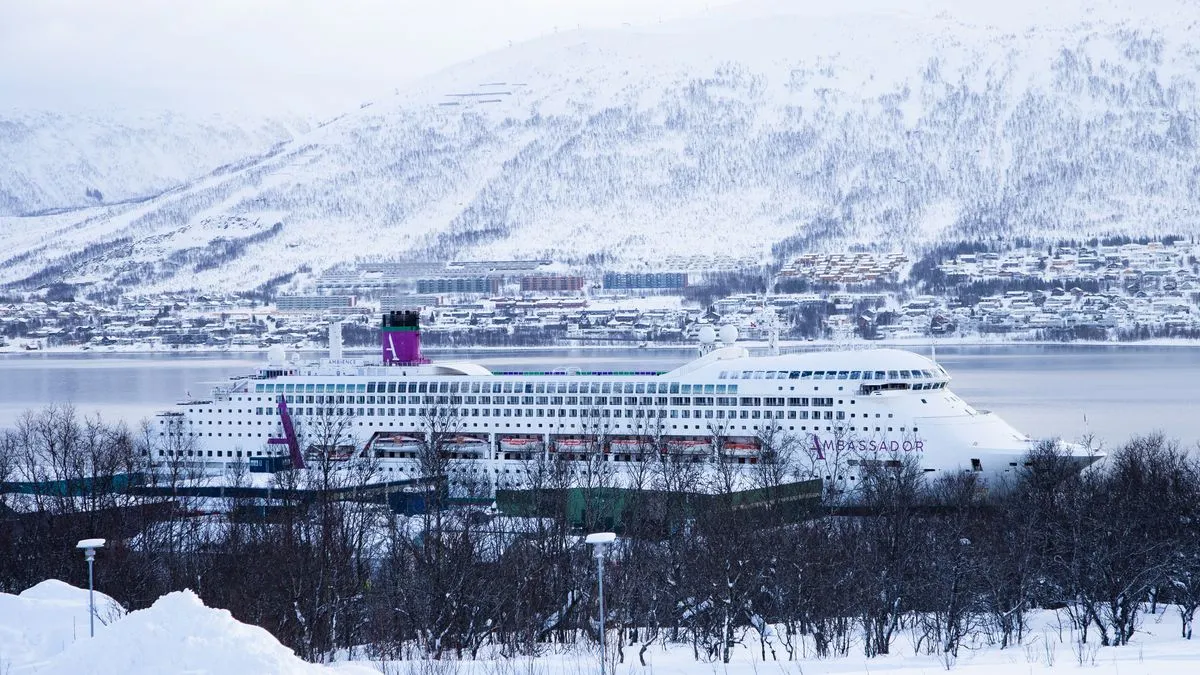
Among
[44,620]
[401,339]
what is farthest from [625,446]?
[44,620]

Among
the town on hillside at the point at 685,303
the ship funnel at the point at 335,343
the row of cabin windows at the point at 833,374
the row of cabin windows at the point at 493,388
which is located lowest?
the town on hillside at the point at 685,303

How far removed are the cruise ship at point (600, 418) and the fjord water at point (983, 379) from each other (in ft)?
36.3

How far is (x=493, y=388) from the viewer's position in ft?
139

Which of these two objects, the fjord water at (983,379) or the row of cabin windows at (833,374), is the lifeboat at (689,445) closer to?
the row of cabin windows at (833,374)

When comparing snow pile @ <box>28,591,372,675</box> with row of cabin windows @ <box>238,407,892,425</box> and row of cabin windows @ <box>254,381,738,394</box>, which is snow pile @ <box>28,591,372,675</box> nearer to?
row of cabin windows @ <box>238,407,892,425</box>

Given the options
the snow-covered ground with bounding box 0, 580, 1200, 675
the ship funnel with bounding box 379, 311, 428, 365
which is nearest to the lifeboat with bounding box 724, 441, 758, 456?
the ship funnel with bounding box 379, 311, 428, 365

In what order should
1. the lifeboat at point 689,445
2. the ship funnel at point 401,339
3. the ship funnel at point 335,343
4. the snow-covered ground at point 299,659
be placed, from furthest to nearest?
the ship funnel at point 335,343, the ship funnel at point 401,339, the lifeboat at point 689,445, the snow-covered ground at point 299,659

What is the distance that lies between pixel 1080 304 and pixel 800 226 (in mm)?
50328

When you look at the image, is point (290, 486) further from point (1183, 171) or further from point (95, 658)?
point (1183, 171)

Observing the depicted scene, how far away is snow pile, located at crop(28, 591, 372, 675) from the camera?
44.1 feet

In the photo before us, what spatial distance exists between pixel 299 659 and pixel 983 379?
72.7 metres

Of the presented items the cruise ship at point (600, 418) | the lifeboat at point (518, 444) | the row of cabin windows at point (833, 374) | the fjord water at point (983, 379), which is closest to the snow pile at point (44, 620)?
the cruise ship at point (600, 418)

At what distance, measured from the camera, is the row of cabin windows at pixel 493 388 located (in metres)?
40.8

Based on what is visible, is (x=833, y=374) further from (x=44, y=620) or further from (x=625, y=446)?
(x=44, y=620)
